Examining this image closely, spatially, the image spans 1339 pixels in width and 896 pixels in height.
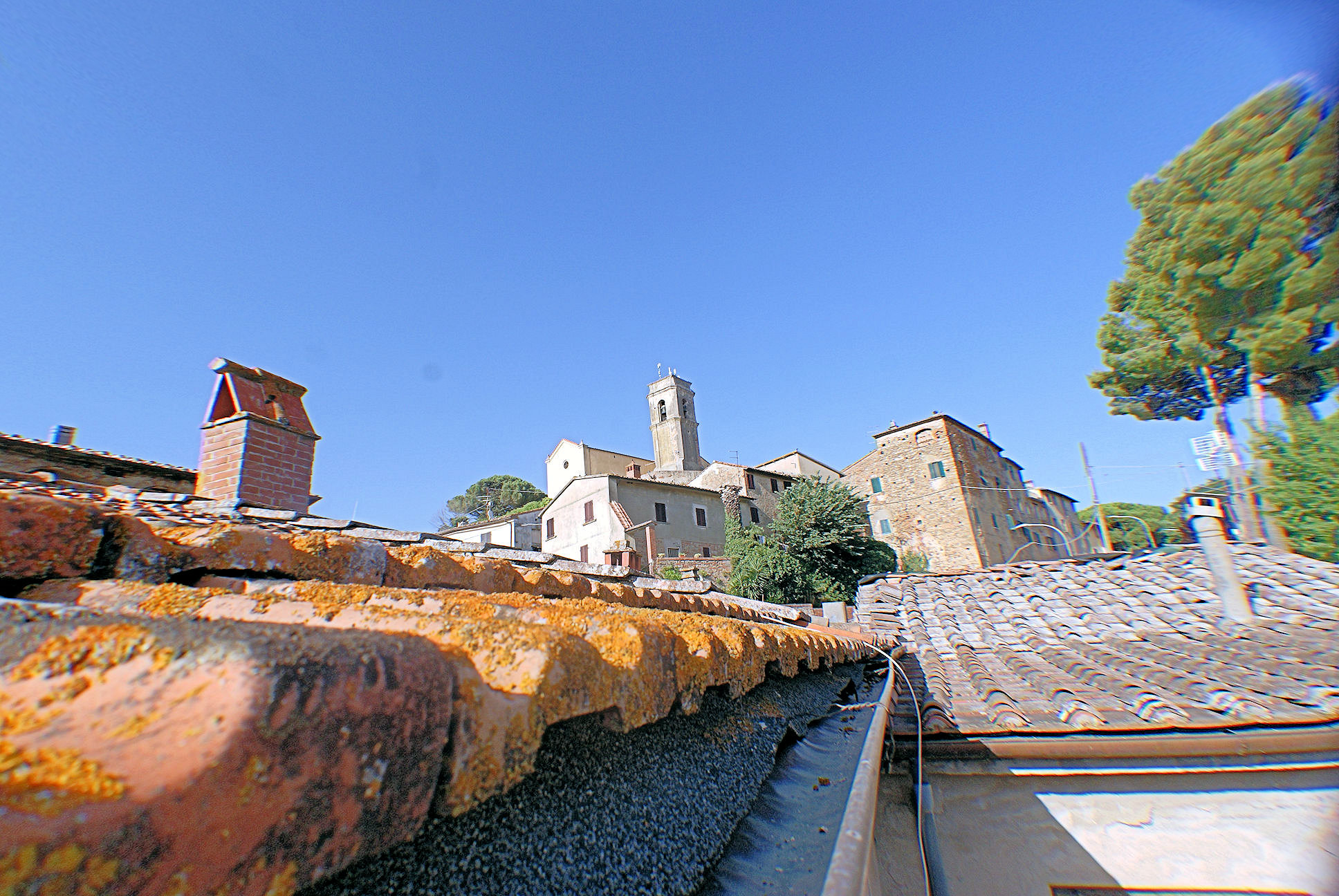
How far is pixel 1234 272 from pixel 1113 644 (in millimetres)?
17608

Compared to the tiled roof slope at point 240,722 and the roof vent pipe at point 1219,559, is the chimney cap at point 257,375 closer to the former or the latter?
the tiled roof slope at point 240,722

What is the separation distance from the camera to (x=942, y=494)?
29531 millimetres

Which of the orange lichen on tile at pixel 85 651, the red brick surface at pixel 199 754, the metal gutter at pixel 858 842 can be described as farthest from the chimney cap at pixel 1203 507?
the orange lichen on tile at pixel 85 651

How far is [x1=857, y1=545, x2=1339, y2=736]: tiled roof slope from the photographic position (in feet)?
9.75

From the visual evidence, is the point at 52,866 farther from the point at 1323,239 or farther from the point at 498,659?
the point at 1323,239

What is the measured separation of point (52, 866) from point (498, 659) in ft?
1.89

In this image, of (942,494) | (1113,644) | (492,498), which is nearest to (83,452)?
(1113,644)

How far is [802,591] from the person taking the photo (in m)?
22.7

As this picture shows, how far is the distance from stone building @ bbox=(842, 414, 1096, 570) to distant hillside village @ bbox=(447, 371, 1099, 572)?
2.1 inches

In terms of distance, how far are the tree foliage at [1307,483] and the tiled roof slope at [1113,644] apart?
1221cm

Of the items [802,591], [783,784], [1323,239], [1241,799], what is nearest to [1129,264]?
[1323,239]

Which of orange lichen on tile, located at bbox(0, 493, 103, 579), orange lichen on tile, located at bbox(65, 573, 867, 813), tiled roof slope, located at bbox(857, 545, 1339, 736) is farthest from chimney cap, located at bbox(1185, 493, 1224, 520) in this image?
orange lichen on tile, located at bbox(0, 493, 103, 579)

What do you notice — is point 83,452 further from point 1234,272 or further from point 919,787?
point 1234,272

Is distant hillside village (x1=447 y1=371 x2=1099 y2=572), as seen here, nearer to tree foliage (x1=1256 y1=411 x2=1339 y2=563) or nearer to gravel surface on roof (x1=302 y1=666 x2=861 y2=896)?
tree foliage (x1=1256 y1=411 x2=1339 y2=563)
